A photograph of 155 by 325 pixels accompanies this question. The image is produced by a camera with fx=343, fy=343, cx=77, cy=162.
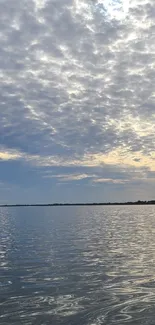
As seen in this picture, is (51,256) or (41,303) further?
(51,256)

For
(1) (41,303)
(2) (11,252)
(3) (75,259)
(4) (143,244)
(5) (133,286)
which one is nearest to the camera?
(1) (41,303)

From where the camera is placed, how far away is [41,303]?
17141 millimetres

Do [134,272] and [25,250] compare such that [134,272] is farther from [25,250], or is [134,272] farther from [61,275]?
[25,250]

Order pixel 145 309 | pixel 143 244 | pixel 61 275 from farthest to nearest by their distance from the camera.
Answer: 1. pixel 143 244
2. pixel 61 275
3. pixel 145 309

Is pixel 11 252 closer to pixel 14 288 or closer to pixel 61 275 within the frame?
pixel 61 275

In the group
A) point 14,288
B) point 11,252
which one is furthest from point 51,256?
point 14,288

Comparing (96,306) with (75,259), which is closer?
(96,306)

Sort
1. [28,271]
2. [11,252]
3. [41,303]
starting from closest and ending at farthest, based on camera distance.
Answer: [41,303]
[28,271]
[11,252]

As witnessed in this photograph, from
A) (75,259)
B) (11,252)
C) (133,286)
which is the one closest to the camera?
(133,286)

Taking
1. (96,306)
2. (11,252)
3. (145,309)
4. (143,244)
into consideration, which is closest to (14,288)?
(96,306)

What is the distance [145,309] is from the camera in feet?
52.4

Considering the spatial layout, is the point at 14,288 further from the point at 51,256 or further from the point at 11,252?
the point at 11,252

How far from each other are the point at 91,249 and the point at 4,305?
68.9ft

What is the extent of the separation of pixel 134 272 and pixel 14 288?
881cm
